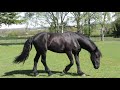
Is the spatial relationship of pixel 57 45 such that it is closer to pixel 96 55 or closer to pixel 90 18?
pixel 96 55

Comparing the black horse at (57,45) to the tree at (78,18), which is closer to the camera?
the black horse at (57,45)

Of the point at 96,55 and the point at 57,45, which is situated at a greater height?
the point at 57,45

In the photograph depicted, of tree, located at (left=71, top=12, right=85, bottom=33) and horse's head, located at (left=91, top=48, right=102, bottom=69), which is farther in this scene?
tree, located at (left=71, top=12, right=85, bottom=33)

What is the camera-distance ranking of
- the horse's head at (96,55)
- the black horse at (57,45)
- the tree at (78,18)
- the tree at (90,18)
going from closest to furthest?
the black horse at (57,45) → the horse's head at (96,55) → the tree at (78,18) → the tree at (90,18)

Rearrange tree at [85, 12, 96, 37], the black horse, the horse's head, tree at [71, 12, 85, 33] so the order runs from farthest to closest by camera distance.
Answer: tree at [85, 12, 96, 37]
tree at [71, 12, 85, 33]
the horse's head
the black horse

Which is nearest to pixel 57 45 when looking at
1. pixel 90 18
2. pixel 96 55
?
pixel 96 55

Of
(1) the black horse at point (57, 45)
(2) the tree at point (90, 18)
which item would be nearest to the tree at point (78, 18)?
(2) the tree at point (90, 18)

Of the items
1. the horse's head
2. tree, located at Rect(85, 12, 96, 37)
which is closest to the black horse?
the horse's head

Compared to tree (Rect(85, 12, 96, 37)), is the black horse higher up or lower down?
lower down

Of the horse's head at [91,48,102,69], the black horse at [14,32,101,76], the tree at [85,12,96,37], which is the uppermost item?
the tree at [85,12,96,37]

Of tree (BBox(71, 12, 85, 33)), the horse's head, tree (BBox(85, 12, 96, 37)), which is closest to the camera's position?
the horse's head

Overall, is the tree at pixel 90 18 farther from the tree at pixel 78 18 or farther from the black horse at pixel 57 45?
the black horse at pixel 57 45

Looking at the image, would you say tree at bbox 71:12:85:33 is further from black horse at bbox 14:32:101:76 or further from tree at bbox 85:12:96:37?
black horse at bbox 14:32:101:76
